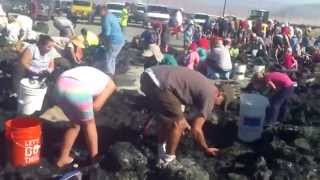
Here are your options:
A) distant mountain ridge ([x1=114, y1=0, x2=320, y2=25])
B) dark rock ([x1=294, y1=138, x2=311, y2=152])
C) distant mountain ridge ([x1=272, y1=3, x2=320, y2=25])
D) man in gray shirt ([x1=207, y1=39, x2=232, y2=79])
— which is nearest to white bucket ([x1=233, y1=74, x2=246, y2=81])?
man in gray shirt ([x1=207, y1=39, x2=232, y2=79])

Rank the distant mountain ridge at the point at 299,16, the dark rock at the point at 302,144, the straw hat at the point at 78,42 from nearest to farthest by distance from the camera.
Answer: the dark rock at the point at 302,144
the straw hat at the point at 78,42
the distant mountain ridge at the point at 299,16

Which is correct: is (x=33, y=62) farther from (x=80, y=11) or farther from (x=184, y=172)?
(x=80, y=11)

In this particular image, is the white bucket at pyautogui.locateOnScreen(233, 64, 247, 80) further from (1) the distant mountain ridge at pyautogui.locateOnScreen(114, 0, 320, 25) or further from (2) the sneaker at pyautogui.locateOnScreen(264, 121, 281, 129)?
(1) the distant mountain ridge at pyautogui.locateOnScreen(114, 0, 320, 25)

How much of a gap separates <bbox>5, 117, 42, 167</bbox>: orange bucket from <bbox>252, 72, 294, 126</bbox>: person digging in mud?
309 cm

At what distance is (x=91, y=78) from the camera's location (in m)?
5.49

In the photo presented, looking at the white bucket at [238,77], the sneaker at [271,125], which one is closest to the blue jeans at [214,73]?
the white bucket at [238,77]

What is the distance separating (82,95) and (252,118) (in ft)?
7.96

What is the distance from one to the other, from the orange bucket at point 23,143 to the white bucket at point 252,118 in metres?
2.58

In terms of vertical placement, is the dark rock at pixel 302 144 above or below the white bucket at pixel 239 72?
above

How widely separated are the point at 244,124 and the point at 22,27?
8649 mm

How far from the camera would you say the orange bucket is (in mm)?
5605

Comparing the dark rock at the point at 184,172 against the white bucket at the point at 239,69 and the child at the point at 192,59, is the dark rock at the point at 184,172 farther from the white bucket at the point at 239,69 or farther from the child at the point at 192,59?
the white bucket at the point at 239,69

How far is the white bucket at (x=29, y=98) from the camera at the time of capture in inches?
289

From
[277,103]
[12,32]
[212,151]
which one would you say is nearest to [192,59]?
[277,103]
